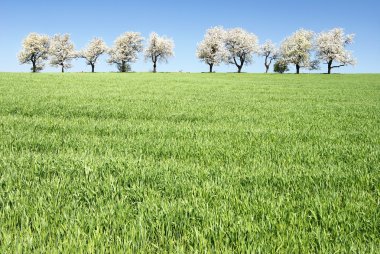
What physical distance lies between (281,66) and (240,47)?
16.4 meters

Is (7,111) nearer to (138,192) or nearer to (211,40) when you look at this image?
(138,192)

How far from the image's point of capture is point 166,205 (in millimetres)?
3207

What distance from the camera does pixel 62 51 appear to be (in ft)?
408

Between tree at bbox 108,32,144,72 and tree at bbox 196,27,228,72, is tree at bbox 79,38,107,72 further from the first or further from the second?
tree at bbox 196,27,228,72

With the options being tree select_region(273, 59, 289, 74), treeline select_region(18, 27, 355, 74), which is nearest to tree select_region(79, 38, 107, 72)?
treeline select_region(18, 27, 355, 74)

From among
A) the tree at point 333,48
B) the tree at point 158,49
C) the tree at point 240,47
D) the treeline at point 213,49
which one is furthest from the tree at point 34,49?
the tree at point 333,48

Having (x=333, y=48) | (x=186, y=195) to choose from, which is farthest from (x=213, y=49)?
(x=186, y=195)

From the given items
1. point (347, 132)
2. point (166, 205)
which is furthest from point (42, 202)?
point (347, 132)

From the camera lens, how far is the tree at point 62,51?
406 ft

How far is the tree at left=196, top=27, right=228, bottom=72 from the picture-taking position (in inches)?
4218

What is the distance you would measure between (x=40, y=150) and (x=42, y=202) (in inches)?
101

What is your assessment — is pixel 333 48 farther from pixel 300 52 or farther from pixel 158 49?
pixel 158 49

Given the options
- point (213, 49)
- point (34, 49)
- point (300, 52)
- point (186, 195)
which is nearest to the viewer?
point (186, 195)

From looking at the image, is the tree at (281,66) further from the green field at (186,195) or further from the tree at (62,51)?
the green field at (186,195)
